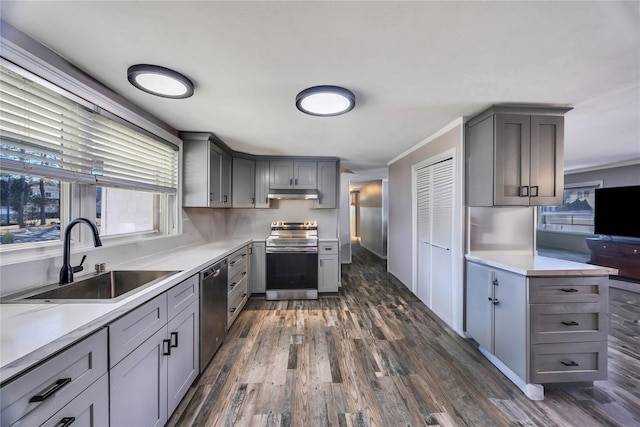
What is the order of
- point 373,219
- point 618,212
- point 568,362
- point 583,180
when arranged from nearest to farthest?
point 568,362, point 618,212, point 583,180, point 373,219

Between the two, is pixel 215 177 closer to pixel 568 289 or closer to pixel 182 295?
pixel 182 295

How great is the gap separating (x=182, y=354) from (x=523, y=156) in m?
3.16

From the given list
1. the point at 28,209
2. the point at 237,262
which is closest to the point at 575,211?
the point at 237,262

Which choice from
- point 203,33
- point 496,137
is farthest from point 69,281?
point 496,137

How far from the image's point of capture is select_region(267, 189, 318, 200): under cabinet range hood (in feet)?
12.6

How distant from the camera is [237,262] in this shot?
2.88 m

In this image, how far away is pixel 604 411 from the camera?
1576 millimetres

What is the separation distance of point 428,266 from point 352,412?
211cm

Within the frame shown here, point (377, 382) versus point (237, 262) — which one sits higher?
point (237, 262)

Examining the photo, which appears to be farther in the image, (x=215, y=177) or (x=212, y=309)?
(x=215, y=177)

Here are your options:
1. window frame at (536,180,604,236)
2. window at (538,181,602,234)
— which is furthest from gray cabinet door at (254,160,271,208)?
window at (538,181,602,234)

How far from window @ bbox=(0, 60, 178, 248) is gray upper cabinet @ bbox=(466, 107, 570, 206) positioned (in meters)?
3.13

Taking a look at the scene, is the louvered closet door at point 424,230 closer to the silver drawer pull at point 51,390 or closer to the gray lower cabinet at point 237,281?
the gray lower cabinet at point 237,281

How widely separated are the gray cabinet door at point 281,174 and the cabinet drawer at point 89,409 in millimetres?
3157
